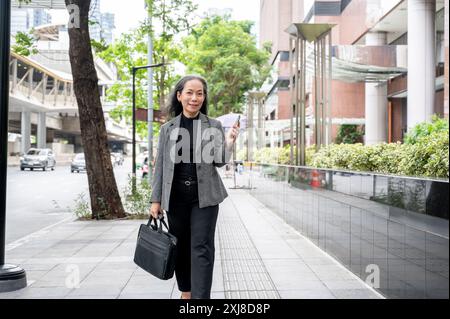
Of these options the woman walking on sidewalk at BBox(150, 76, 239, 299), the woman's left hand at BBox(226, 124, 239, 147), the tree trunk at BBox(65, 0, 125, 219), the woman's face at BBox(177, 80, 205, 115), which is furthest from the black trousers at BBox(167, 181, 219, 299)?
the tree trunk at BBox(65, 0, 125, 219)

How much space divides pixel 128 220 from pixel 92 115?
2160 mm

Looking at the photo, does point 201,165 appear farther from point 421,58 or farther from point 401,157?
point 421,58

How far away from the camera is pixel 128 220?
1076 centimetres

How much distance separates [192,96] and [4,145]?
2.17 metres

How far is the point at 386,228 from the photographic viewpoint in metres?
4.47

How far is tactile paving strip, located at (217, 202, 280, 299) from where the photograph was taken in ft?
15.8

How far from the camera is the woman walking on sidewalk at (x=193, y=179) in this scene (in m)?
3.80

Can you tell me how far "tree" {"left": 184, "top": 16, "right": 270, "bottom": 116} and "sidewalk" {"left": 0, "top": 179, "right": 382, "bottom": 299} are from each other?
1821cm

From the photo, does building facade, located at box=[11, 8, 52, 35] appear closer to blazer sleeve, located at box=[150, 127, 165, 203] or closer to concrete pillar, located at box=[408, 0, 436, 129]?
blazer sleeve, located at box=[150, 127, 165, 203]

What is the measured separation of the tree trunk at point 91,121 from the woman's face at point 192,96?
6973 millimetres

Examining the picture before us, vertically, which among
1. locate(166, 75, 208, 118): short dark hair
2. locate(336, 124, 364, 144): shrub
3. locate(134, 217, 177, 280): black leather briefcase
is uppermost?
locate(336, 124, 364, 144): shrub

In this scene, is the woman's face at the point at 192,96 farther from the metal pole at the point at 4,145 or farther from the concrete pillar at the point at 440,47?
the concrete pillar at the point at 440,47
